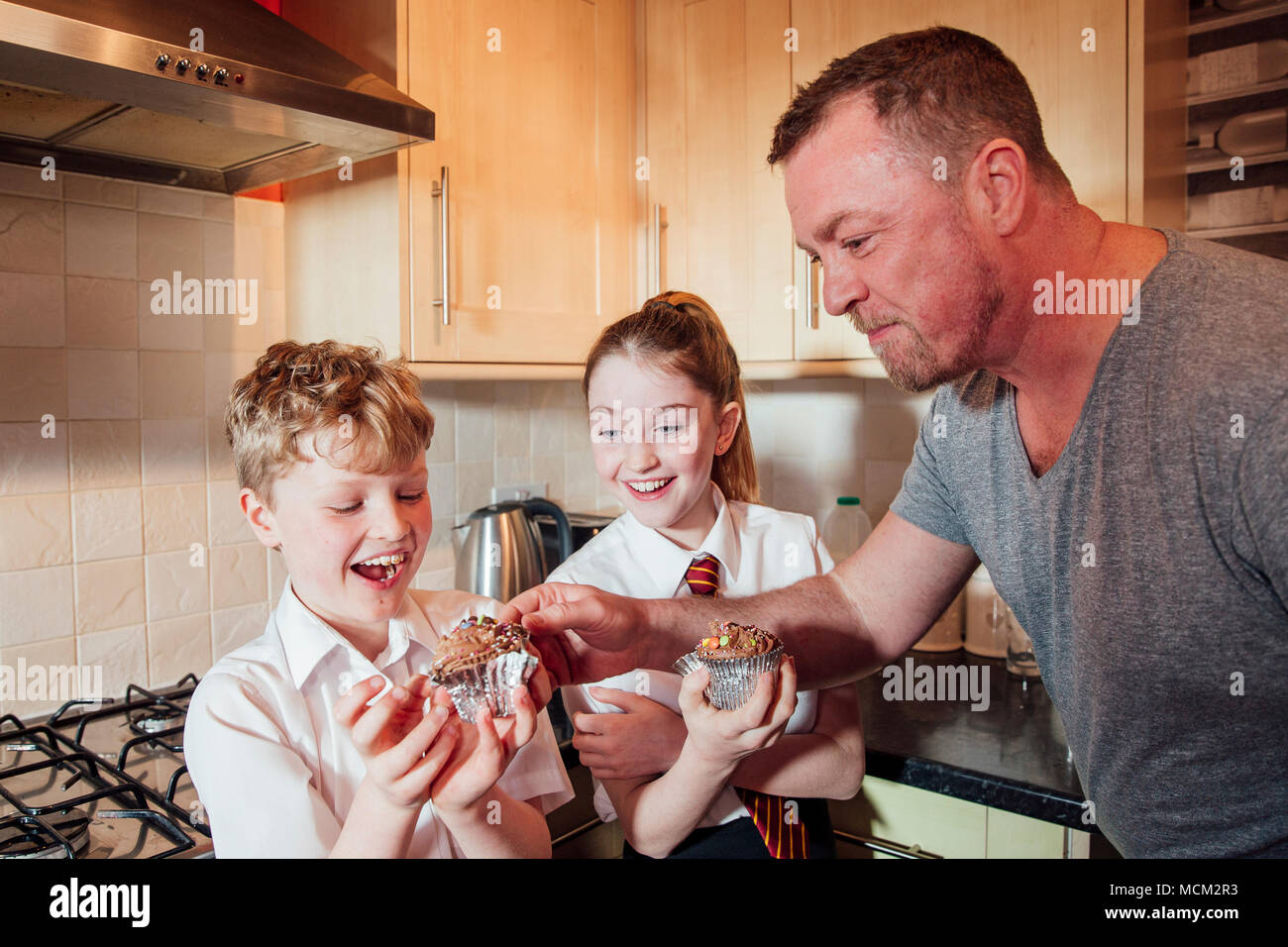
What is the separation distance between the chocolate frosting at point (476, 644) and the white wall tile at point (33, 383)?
998mm

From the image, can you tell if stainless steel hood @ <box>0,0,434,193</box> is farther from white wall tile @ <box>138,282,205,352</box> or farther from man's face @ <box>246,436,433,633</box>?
man's face @ <box>246,436,433,633</box>

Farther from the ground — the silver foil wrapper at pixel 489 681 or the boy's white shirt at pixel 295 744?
the silver foil wrapper at pixel 489 681

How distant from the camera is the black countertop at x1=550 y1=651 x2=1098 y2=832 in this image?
52.3 inches

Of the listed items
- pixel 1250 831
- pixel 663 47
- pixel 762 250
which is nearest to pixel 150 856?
pixel 1250 831

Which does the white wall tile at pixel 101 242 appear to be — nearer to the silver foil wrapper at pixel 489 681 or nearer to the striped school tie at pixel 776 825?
the silver foil wrapper at pixel 489 681

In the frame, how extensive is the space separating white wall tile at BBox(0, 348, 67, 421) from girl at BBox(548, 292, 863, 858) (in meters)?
0.85

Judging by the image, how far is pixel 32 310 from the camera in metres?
1.46

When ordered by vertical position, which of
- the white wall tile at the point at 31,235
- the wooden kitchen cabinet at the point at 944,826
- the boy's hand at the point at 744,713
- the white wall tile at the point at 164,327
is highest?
the white wall tile at the point at 31,235

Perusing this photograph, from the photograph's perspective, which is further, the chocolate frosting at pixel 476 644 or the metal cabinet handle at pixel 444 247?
the metal cabinet handle at pixel 444 247

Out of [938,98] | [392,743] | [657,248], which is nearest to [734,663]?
[392,743]

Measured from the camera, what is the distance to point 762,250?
1.99m

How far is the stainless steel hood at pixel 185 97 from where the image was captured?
104 cm

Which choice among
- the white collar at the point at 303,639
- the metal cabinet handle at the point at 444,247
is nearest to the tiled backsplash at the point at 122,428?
the metal cabinet handle at the point at 444,247
